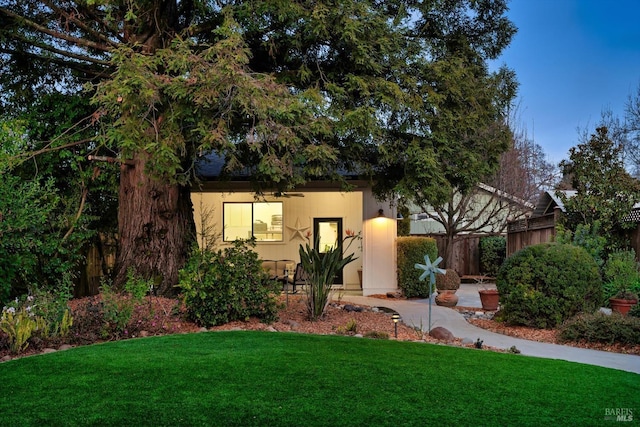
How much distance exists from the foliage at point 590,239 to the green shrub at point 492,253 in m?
7.62

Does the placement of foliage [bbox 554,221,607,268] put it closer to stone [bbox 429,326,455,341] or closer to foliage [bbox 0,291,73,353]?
stone [bbox 429,326,455,341]

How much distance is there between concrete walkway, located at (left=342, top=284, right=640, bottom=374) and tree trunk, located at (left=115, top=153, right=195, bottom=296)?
13.2 ft

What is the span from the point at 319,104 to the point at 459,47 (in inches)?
154

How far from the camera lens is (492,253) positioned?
19.7 meters

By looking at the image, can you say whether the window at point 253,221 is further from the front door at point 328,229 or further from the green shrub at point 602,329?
the green shrub at point 602,329

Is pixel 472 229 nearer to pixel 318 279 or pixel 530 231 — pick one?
pixel 530 231

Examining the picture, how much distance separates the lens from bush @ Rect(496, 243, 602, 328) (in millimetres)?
8625

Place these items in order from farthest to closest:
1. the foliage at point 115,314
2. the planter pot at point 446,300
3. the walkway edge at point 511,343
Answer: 1. the planter pot at point 446,300
2. the foliage at point 115,314
3. the walkway edge at point 511,343

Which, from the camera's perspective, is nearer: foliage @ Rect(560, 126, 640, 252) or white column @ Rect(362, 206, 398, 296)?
foliage @ Rect(560, 126, 640, 252)

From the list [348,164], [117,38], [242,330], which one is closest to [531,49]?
[348,164]

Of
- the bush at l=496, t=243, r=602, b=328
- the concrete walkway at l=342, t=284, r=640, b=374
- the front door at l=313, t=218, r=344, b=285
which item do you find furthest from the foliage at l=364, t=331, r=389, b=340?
the front door at l=313, t=218, r=344, b=285

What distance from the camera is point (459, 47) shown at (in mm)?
10477

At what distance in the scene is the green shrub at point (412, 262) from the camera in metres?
13.4

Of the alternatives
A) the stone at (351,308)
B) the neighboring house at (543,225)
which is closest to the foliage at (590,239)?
the neighboring house at (543,225)
